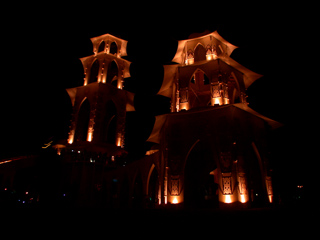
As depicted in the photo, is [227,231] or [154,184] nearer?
[227,231]

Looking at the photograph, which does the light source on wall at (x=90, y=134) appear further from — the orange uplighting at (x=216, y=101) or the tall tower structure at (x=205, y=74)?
the orange uplighting at (x=216, y=101)

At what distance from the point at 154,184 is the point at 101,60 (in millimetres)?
13772

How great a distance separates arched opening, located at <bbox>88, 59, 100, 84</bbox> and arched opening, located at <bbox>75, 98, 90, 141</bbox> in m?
2.54

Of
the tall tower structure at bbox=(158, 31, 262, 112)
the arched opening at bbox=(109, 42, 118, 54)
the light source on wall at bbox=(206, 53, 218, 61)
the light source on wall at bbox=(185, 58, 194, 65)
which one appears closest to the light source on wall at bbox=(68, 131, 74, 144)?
the tall tower structure at bbox=(158, 31, 262, 112)

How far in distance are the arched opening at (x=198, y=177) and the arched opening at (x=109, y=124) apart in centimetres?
951

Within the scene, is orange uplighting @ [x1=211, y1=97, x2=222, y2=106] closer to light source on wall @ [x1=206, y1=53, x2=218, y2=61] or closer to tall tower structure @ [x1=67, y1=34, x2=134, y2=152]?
light source on wall @ [x1=206, y1=53, x2=218, y2=61]

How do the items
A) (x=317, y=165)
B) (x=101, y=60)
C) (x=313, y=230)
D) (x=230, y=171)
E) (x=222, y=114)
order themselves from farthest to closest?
1. (x=101, y=60)
2. (x=317, y=165)
3. (x=222, y=114)
4. (x=230, y=171)
5. (x=313, y=230)

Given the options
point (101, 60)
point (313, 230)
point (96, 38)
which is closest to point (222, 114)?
point (313, 230)

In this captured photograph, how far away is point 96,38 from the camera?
26984mm

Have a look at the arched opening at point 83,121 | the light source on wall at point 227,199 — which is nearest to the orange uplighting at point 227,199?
the light source on wall at point 227,199

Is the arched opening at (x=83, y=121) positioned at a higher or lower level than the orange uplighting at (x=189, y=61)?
lower

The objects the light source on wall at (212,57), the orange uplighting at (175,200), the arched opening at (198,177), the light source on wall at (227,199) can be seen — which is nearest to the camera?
the light source on wall at (227,199)

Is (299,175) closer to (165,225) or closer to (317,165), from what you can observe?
(317,165)

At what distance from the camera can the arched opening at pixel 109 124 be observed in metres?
23.8
